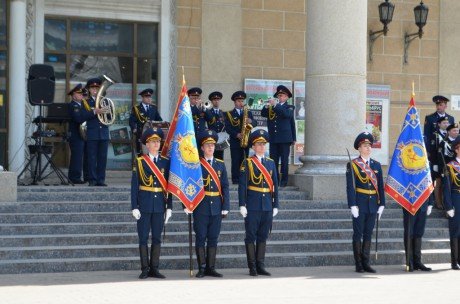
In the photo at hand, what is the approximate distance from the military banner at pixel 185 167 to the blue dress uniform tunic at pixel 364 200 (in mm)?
2308

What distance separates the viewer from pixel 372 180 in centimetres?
1500

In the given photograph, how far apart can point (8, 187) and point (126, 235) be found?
223 centimetres

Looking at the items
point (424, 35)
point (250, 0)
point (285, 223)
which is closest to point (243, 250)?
point (285, 223)

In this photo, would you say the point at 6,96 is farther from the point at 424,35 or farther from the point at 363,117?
the point at 424,35

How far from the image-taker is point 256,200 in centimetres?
1442

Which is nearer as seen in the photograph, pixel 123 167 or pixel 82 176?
pixel 82 176

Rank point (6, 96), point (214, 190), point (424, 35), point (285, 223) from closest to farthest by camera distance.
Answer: point (214, 190) < point (285, 223) < point (6, 96) < point (424, 35)

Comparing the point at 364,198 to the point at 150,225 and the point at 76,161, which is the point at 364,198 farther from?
the point at 76,161

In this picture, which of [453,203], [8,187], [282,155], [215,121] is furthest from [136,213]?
[282,155]

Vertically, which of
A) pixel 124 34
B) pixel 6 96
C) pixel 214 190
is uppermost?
pixel 124 34

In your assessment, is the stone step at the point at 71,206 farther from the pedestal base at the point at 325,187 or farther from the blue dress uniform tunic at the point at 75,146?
the blue dress uniform tunic at the point at 75,146

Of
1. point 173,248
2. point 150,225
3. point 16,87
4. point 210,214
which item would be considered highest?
point 16,87

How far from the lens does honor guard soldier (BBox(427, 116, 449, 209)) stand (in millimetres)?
18359

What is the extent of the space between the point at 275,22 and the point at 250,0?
771 millimetres
